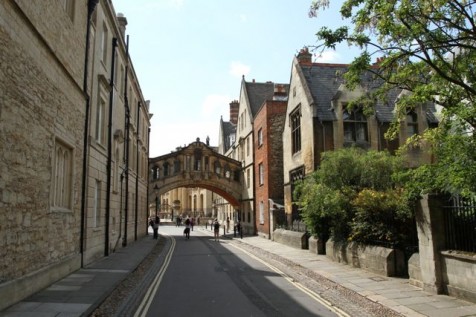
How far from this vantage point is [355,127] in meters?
24.0

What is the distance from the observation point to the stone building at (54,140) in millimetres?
7957

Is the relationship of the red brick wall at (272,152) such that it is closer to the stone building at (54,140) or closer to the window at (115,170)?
the window at (115,170)

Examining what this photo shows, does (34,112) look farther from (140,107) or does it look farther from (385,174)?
(140,107)

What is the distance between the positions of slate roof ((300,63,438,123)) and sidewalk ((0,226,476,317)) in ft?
36.1

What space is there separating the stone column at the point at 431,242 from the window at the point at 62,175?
30.7 feet

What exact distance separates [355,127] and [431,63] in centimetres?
1567

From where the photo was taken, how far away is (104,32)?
18.2 meters

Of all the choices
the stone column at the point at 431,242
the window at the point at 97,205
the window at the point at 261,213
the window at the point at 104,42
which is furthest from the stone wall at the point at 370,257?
the window at the point at 261,213

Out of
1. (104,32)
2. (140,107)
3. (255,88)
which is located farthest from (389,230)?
(255,88)

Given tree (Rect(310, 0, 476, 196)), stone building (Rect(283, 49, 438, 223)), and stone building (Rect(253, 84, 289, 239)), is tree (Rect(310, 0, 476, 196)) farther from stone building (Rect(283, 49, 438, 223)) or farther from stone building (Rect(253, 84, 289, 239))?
stone building (Rect(253, 84, 289, 239))

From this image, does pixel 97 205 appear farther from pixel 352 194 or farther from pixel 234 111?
pixel 234 111

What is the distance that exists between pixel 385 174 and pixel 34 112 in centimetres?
1253

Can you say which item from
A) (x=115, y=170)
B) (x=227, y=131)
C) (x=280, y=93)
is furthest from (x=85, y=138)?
(x=227, y=131)

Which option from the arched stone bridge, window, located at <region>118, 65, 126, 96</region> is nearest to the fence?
window, located at <region>118, 65, 126, 96</region>
